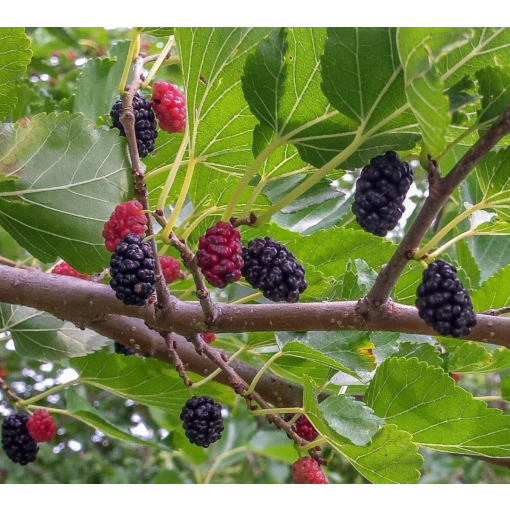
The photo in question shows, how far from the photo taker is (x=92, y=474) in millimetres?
3367

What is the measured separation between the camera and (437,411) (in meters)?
0.94

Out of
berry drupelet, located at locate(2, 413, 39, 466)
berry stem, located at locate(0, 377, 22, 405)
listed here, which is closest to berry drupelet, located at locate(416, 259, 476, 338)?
berry stem, located at locate(0, 377, 22, 405)

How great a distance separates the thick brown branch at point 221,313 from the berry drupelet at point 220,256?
72mm

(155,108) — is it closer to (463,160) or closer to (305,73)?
(305,73)

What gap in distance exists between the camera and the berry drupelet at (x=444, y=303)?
2.17ft

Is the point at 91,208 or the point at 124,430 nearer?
the point at 91,208

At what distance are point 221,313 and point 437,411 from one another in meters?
0.36

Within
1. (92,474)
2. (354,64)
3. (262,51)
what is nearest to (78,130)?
(262,51)

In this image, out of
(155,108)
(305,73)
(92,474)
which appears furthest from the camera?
(92,474)

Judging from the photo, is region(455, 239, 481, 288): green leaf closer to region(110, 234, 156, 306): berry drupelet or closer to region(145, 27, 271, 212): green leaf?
region(145, 27, 271, 212): green leaf

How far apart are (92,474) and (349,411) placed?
2.84 m

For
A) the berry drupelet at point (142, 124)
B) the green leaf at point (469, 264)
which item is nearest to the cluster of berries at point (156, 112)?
the berry drupelet at point (142, 124)

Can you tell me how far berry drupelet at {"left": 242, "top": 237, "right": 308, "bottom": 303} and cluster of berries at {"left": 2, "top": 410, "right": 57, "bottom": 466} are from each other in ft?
2.76

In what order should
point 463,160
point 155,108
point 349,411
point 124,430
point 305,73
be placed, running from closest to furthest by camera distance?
point 463,160 < point 305,73 < point 349,411 < point 155,108 < point 124,430
